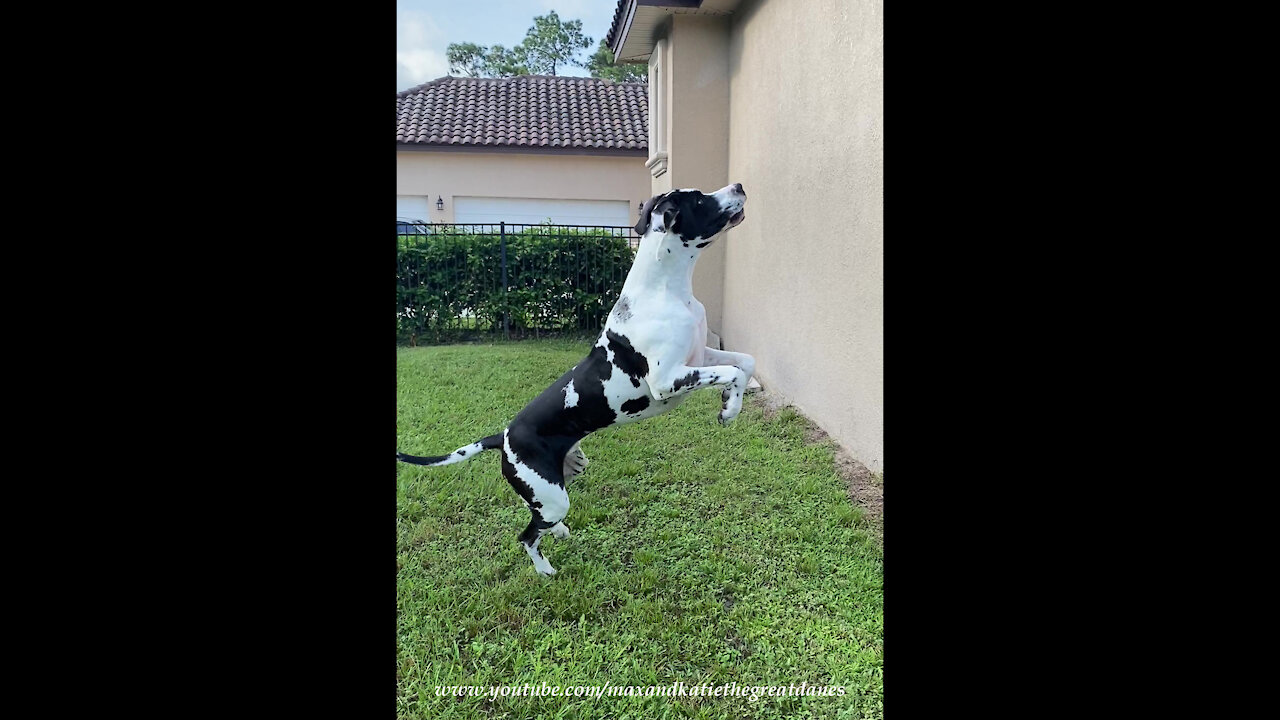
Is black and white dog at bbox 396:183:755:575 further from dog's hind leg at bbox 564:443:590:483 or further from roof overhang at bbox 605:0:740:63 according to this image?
roof overhang at bbox 605:0:740:63

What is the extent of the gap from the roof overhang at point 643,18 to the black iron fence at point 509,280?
39.2 inches

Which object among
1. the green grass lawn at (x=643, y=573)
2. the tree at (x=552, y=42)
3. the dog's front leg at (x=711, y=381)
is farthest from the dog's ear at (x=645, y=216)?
the green grass lawn at (x=643, y=573)

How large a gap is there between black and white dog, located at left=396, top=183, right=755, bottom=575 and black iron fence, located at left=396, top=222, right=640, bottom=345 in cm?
145

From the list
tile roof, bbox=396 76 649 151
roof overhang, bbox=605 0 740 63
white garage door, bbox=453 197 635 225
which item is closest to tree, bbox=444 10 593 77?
roof overhang, bbox=605 0 740 63

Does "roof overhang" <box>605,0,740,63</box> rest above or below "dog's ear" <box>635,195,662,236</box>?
above

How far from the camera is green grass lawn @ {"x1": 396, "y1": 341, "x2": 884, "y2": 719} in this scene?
174 cm

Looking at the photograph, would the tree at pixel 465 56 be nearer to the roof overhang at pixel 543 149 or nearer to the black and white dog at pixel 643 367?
the black and white dog at pixel 643 367

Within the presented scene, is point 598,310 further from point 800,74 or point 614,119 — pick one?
point 614,119

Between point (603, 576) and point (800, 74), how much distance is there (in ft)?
7.69

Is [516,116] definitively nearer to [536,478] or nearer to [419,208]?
[419,208]
